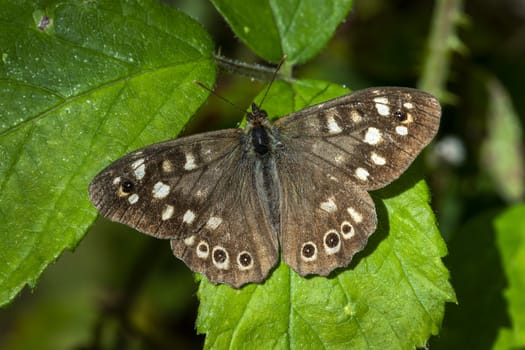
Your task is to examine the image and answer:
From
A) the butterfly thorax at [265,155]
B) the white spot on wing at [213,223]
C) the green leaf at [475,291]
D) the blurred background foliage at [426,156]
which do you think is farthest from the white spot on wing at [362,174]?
the blurred background foliage at [426,156]

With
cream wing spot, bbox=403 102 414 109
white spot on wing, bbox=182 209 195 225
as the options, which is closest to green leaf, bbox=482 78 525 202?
cream wing spot, bbox=403 102 414 109

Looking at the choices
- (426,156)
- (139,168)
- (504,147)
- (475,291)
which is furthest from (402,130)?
(504,147)

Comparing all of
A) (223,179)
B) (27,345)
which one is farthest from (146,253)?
(223,179)

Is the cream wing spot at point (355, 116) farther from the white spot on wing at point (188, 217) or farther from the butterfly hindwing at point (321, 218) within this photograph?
the white spot on wing at point (188, 217)

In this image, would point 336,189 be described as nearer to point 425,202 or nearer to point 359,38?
point 425,202

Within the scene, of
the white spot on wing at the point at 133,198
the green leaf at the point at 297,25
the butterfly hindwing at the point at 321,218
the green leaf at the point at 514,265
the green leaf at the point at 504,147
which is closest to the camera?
the butterfly hindwing at the point at 321,218

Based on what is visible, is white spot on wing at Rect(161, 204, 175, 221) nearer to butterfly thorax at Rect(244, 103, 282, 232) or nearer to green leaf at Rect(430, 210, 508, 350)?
butterfly thorax at Rect(244, 103, 282, 232)

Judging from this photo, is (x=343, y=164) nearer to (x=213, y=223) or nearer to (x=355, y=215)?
(x=355, y=215)
